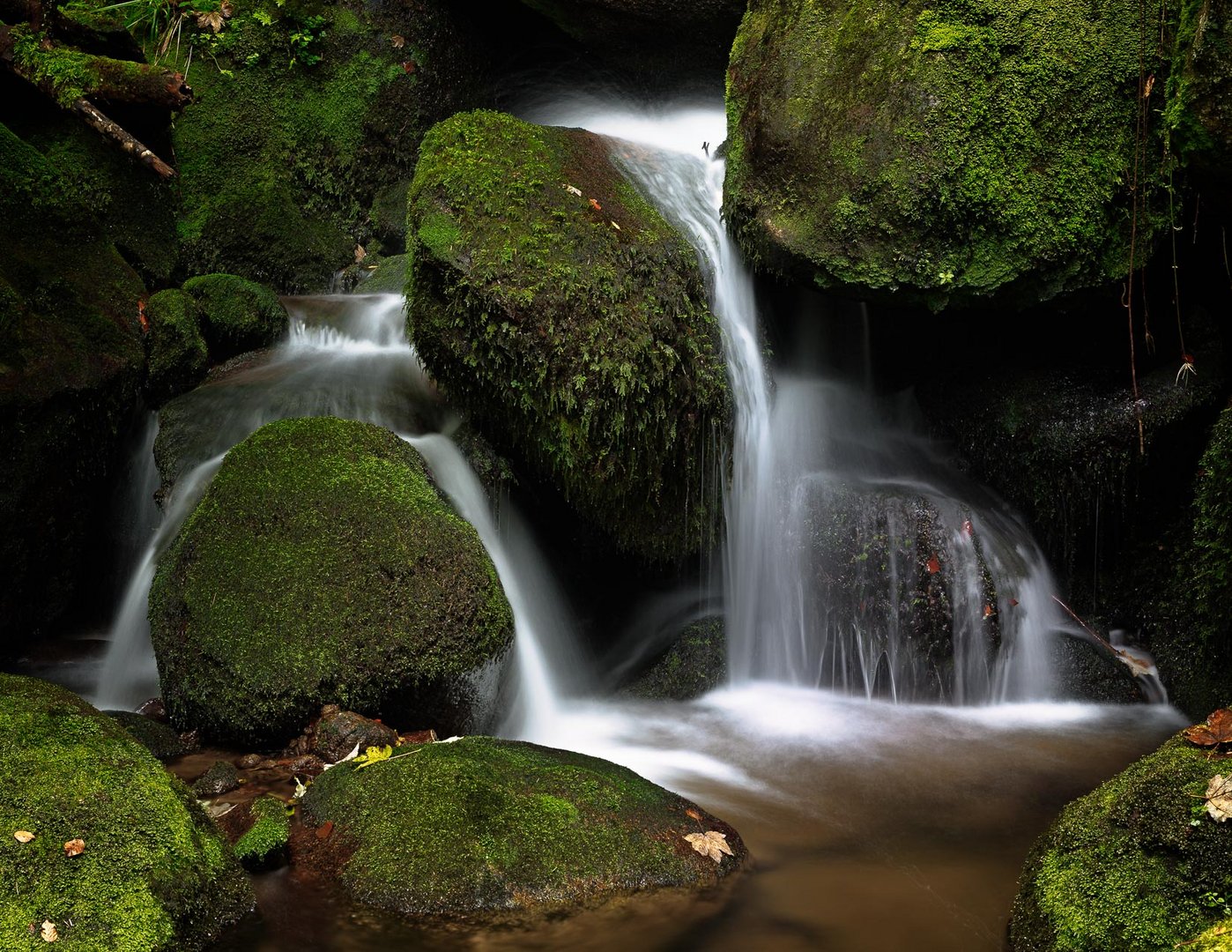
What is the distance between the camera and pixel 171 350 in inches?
265

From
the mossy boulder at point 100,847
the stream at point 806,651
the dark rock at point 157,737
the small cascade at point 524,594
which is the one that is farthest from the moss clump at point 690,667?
the mossy boulder at point 100,847

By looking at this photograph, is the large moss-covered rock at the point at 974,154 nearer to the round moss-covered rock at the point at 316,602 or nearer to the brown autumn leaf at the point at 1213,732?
the round moss-covered rock at the point at 316,602

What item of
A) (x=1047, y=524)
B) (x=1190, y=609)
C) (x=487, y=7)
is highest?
(x=487, y=7)

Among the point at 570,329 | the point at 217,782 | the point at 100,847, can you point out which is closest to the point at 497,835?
the point at 100,847

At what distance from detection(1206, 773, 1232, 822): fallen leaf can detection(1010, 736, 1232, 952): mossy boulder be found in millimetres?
20

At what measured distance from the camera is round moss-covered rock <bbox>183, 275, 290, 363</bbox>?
7.36 metres

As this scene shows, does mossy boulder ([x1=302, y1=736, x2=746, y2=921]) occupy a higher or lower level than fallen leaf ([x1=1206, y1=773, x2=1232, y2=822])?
lower

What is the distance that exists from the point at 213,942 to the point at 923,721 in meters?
3.97

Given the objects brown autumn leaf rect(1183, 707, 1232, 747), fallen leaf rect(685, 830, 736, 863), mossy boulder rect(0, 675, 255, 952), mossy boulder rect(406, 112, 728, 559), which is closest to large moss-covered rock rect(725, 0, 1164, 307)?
mossy boulder rect(406, 112, 728, 559)

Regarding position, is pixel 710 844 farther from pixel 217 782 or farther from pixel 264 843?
pixel 217 782

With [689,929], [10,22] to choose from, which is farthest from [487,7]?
[689,929]

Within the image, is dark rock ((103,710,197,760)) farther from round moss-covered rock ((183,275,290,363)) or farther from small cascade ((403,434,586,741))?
round moss-covered rock ((183,275,290,363))

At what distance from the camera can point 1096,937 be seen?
273 centimetres

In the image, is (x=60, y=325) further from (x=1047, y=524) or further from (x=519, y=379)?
(x=1047, y=524)
